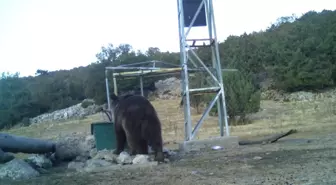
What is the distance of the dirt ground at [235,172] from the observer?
566 cm

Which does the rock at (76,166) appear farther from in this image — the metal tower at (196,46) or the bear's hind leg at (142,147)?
the metal tower at (196,46)

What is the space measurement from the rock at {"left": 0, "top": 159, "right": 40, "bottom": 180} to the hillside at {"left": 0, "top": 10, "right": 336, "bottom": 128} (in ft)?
67.7

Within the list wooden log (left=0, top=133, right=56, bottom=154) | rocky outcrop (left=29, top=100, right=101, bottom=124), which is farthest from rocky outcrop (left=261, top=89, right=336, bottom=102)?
wooden log (left=0, top=133, right=56, bottom=154)

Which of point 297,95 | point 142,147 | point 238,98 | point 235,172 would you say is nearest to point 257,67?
point 297,95

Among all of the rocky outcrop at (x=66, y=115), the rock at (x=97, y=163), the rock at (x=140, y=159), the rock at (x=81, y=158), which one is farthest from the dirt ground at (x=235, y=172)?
the rocky outcrop at (x=66, y=115)

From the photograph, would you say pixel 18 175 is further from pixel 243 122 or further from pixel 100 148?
pixel 243 122

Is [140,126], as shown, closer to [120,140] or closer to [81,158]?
[120,140]

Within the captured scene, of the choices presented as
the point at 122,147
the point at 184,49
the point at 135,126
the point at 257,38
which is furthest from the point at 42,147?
the point at 257,38

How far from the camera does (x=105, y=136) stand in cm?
1050

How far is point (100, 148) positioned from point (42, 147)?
149 centimetres

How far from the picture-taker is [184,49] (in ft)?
36.8

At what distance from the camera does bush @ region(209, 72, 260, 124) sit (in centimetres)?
2103

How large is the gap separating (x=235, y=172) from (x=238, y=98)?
49.1ft

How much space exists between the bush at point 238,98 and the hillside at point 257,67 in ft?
17.1
